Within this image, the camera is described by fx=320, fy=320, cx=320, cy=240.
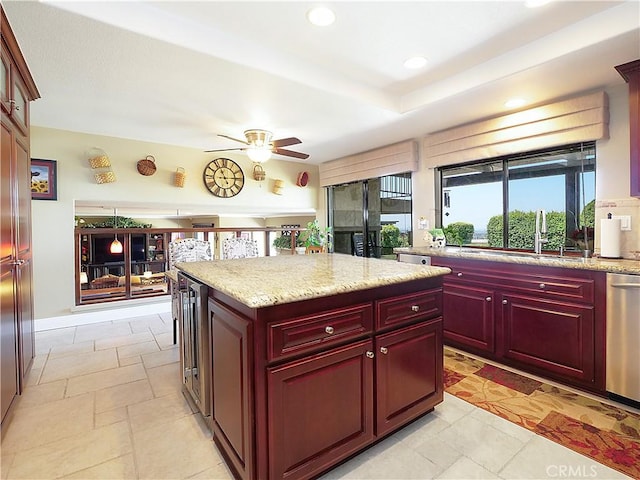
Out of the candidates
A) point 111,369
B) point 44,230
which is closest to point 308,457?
point 111,369

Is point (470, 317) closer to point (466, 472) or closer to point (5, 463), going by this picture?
point (466, 472)

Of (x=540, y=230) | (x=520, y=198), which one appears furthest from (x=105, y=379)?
(x=520, y=198)

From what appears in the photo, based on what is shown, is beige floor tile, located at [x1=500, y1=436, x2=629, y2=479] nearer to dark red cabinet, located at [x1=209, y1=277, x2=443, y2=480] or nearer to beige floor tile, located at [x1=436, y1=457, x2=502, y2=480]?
beige floor tile, located at [x1=436, y1=457, x2=502, y2=480]

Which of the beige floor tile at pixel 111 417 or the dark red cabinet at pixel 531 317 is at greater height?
the dark red cabinet at pixel 531 317

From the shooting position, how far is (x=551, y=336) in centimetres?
234

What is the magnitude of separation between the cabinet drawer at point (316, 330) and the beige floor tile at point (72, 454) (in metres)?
1.14

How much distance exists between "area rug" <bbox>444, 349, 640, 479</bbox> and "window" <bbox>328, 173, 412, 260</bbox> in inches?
87.6

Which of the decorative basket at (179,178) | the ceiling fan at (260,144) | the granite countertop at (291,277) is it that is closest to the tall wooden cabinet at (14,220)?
the granite countertop at (291,277)

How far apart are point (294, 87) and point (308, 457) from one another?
252 cm

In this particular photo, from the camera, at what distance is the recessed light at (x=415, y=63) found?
2.41m

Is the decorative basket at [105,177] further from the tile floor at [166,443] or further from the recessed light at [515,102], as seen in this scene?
the recessed light at [515,102]

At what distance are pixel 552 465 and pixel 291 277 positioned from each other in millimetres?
1565

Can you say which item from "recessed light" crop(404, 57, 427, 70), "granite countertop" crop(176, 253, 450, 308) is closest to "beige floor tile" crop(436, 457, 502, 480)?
"granite countertop" crop(176, 253, 450, 308)

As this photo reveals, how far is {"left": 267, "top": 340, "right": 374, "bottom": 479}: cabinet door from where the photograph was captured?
4.27ft
